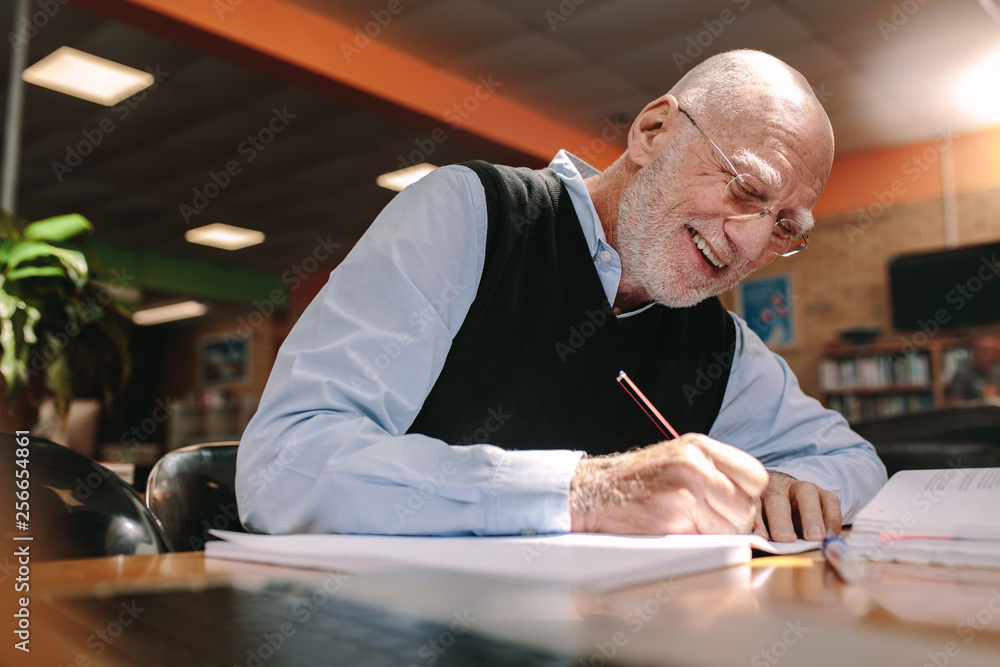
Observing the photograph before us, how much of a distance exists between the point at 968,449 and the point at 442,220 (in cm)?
182

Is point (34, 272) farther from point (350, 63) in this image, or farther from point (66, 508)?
point (66, 508)

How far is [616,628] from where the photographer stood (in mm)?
374

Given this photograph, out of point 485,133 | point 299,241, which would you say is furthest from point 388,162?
point 299,241

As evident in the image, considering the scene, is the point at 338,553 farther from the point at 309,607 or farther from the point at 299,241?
the point at 299,241

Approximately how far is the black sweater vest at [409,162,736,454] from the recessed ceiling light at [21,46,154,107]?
426cm

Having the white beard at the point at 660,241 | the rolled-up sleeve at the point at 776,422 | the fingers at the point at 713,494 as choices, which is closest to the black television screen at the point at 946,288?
the rolled-up sleeve at the point at 776,422

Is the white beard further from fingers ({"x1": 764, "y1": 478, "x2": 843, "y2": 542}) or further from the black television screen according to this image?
the black television screen

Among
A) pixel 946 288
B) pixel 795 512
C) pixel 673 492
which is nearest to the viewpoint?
pixel 673 492

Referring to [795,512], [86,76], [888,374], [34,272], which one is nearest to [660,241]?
[795,512]

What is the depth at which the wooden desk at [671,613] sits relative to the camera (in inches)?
13.6

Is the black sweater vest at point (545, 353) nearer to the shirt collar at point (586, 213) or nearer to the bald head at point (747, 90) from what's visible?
the shirt collar at point (586, 213)

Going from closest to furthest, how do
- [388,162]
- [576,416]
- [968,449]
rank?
[576,416] → [968,449] → [388,162]

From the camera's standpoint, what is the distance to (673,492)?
70cm

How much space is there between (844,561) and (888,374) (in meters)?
6.09
